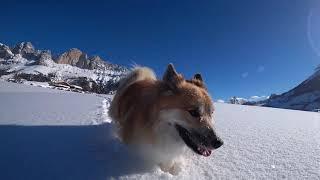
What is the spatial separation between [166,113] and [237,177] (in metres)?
1.33

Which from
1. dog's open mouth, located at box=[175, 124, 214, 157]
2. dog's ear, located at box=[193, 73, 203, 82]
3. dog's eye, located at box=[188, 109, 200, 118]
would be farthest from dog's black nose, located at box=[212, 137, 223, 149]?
dog's ear, located at box=[193, 73, 203, 82]

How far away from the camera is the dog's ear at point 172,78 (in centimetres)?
456

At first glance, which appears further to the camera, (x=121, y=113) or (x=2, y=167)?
(x=121, y=113)

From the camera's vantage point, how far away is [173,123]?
429cm

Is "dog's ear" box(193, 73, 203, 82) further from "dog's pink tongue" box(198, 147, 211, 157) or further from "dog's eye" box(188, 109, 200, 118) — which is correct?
"dog's pink tongue" box(198, 147, 211, 157)

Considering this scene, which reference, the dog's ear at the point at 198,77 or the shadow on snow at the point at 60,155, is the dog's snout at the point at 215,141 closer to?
the shadow on snow at the point at 60,155

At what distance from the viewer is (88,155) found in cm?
415

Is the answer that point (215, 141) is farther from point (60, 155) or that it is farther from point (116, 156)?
point (60, 155)

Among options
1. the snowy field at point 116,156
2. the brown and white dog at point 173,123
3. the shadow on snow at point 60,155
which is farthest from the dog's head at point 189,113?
the shadow on snow at point 60,155

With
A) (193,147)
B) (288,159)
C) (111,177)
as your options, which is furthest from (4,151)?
(288,159)

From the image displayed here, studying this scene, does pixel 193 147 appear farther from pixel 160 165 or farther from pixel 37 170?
pixel 37 170

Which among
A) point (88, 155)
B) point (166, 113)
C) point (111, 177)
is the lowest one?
point (111, 177)

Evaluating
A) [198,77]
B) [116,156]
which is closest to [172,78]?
[198,77]

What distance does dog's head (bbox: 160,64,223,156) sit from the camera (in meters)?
4.01
